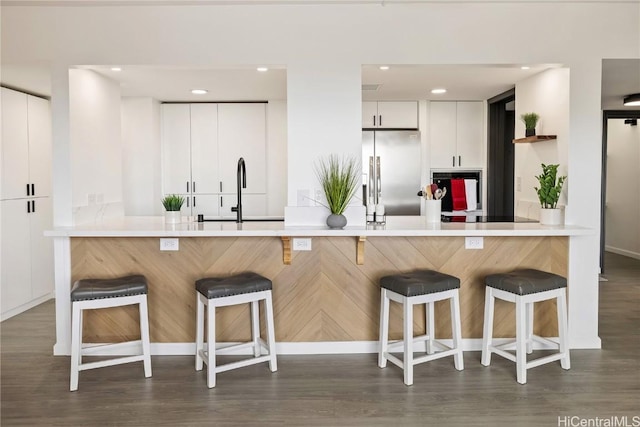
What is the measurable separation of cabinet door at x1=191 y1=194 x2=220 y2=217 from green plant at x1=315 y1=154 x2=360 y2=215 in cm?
277

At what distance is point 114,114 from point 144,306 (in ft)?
6.60

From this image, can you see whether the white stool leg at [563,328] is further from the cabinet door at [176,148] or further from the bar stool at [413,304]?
the cabinet door at [176,148]

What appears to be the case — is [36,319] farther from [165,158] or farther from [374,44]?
[374,44]

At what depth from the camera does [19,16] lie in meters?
3.81

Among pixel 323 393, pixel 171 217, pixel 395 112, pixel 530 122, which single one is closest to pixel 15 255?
pixel 171 217

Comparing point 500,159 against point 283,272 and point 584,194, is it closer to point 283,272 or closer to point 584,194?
point 584,194

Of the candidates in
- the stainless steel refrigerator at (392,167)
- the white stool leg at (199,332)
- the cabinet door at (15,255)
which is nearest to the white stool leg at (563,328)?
the white stool leg at (199,332)

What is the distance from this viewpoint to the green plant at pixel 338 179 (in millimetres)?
3750

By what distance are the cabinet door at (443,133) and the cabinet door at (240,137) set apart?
6.40 ft

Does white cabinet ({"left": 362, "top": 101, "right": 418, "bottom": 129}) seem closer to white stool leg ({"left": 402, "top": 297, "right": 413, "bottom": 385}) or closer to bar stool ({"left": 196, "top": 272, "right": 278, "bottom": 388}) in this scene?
bar stool ({"left": 196, "top": 272, "right": 278, "bottom": 388})

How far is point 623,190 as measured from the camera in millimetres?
8688

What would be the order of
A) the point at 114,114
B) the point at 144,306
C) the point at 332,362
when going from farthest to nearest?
the point at 114,114 < the point at 332,362 < the point at 144,306

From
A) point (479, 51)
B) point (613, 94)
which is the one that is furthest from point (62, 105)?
point (613, 94)

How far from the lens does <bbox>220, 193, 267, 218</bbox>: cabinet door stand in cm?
636
